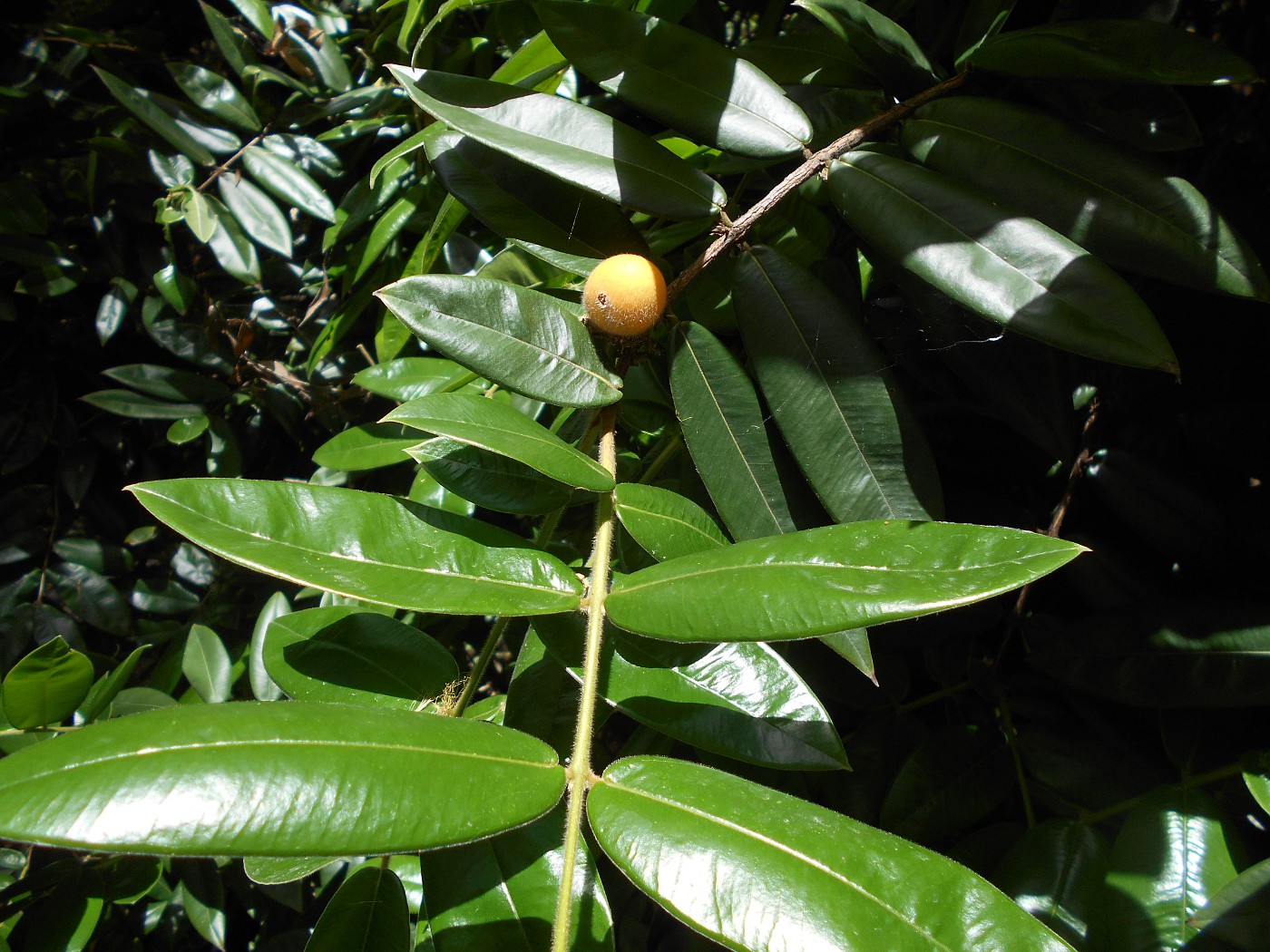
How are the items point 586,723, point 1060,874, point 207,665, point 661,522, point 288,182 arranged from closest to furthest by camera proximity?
point 586,723 < point 661,522 < point 1060,874 < point 207,665 < point 288,182

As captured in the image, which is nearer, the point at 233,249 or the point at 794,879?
the point at 794,879

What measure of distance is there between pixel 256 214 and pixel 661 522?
100cm

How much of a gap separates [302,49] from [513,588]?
1.16 metres

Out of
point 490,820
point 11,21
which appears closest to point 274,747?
point 490,820

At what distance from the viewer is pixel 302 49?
1.28 metres

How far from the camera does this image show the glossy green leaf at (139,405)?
1351mm

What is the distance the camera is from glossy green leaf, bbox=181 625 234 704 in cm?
109

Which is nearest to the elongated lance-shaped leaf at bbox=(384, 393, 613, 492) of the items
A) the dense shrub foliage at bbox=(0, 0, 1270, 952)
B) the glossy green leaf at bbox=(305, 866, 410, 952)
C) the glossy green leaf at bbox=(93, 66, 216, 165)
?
the dense shrub foliage at bbox=(0, 0, 1270, 952)

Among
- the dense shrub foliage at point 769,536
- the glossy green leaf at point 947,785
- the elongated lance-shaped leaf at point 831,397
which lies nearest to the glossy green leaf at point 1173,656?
the dense shrub foliage at point 769,536

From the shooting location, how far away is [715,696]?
0.57 metres

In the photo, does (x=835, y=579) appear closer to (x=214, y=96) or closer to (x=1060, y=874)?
(x=1060, y=874)

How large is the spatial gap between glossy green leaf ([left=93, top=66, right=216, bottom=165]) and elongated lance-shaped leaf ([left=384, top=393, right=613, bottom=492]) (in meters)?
0.98

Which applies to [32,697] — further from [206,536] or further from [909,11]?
[909,11]

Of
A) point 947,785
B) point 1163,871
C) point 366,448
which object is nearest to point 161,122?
Result: point 366,448
